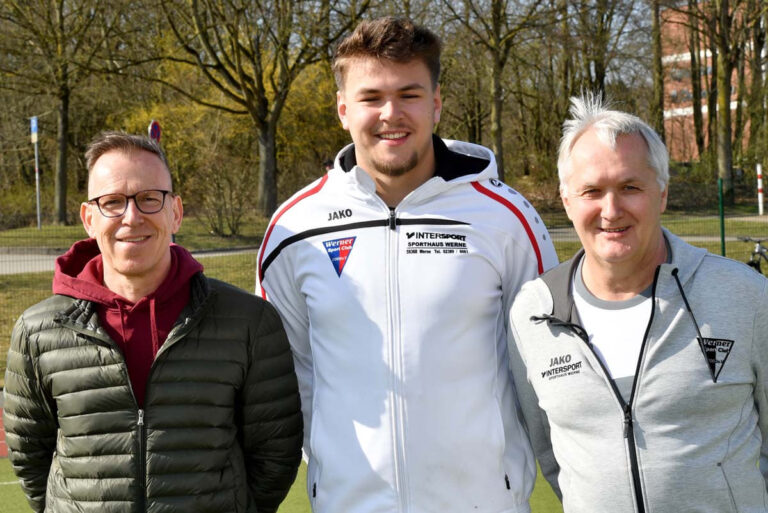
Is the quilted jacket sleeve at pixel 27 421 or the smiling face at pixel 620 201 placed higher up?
the smiling face at pixel 620 201

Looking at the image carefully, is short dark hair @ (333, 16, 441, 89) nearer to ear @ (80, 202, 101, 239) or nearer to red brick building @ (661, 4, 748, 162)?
ear @ (80, 202, 101, 239)

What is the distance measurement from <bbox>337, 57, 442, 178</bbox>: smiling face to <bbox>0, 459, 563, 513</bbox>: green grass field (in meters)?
3.11

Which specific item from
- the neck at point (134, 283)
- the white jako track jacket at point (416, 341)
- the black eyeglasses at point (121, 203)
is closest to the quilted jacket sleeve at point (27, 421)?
the neck at point (134, 283)

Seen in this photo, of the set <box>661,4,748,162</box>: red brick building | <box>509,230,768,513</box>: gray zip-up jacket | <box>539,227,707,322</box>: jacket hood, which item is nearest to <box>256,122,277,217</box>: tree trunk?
<box>661,4,748,162</box>: red brick building

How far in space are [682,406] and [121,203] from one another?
1.93 meters

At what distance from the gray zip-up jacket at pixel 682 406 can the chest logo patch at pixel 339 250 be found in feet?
2.83

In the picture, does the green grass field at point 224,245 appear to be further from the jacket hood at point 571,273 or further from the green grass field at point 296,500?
the jacket hood at point 571,273

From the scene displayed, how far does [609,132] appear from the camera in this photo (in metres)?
2.63

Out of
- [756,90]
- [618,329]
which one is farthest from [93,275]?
[756,90]

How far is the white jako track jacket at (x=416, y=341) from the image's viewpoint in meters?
2.91

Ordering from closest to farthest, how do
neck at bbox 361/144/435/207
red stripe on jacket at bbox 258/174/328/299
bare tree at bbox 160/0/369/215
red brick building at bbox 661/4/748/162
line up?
neck at bbox 361/144/435/207 → red stripe on jacket at bbox 258/174/328/299 → bare tree at bbox 160/0/369/215 → red brick building at bbox 661/4/748/162

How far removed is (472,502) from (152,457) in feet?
3.66

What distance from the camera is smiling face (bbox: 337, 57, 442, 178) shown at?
9.89 ft

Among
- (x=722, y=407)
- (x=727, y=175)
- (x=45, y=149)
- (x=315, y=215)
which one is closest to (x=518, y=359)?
(x=722, y=407)
